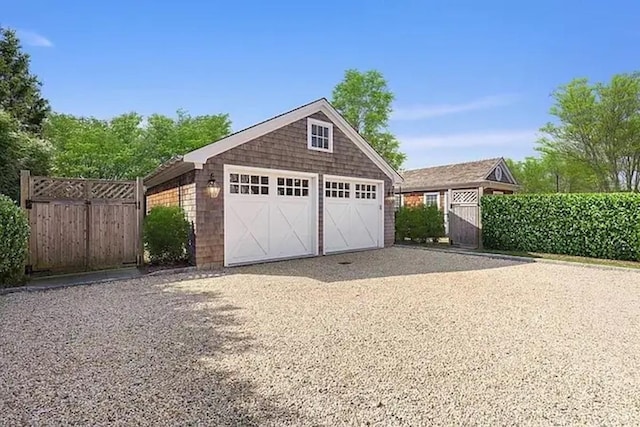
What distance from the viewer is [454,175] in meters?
16.8

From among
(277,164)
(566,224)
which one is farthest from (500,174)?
(277,164)

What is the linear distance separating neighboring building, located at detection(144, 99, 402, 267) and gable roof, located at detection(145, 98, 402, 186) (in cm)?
2

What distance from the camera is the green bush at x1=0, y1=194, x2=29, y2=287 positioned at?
5.99 m

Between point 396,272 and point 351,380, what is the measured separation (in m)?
5.39

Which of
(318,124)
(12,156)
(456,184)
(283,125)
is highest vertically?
(318,124)

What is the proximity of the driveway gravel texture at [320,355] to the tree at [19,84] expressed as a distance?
1832cm

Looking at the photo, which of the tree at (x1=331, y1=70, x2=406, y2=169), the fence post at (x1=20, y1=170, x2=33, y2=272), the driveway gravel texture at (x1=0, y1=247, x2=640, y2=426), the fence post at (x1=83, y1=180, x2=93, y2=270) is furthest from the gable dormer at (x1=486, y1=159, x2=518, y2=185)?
the fence post at (x1=20, y1=170, x2=33, y2=272)

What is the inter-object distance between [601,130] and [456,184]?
37.4 feet

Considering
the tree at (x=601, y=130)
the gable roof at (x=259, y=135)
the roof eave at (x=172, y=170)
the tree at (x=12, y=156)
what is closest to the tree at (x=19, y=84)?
the tree at (x=12, y=156)

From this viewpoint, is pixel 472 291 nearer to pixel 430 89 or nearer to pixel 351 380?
pixel 351 380

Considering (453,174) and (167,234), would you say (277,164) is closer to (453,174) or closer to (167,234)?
(167,234)

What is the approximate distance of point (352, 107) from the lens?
91.9 feet

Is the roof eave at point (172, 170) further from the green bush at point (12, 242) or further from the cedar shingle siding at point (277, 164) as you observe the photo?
the green bush at point (12, 242)

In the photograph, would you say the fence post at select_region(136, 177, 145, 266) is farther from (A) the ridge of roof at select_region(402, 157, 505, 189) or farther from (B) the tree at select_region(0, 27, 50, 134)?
(B) the tree at select_region(0, 27, 50, 134)
